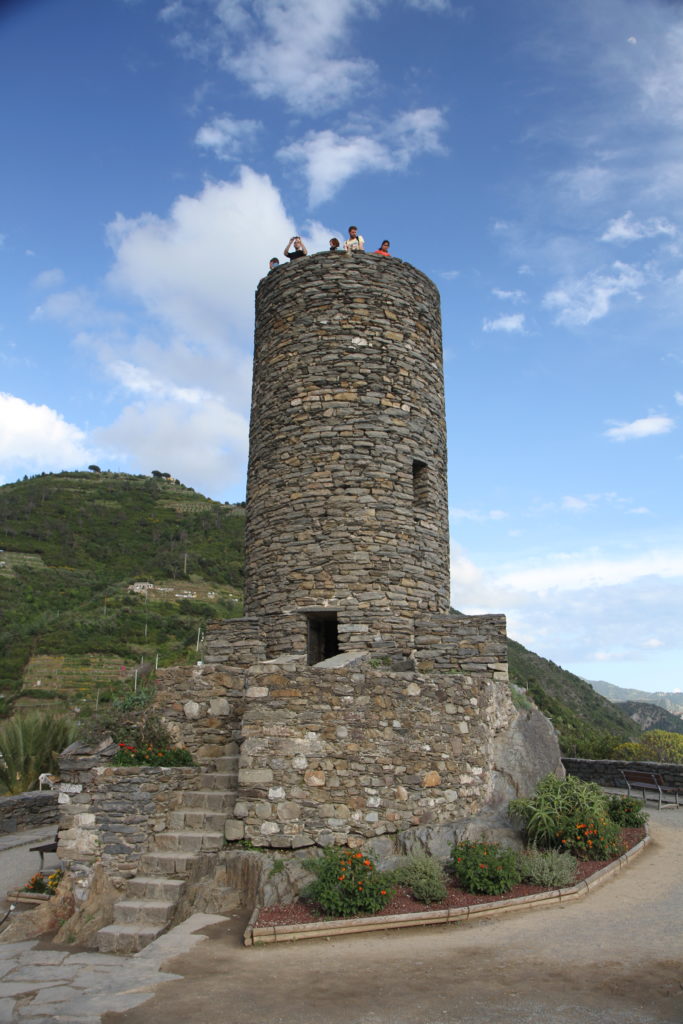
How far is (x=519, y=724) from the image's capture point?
1043 cm

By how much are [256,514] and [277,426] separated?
64.8 inches

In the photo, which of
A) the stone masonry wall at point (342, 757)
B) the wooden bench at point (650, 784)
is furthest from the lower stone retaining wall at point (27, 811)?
the wooden bench at point (650, 784)

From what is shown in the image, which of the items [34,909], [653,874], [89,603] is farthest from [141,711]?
[89,603]

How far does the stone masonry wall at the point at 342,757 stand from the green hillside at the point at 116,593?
15021 millimetres

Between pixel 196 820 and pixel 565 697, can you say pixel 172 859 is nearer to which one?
pixel 196 820

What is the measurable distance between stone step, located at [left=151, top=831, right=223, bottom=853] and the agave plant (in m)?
7.75

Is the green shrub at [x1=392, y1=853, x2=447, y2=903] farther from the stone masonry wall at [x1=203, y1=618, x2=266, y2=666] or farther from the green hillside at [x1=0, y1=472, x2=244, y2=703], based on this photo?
the green hillside at [x1=0, y1=472, x2=244, y2=703]

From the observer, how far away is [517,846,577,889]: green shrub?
7895 mm

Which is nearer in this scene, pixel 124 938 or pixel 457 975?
pixel 457 975

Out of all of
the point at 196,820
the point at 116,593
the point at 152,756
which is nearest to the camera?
the point at 196,820

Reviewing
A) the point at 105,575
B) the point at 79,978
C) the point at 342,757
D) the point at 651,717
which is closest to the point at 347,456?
the point at 342,757

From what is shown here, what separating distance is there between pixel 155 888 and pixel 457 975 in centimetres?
372

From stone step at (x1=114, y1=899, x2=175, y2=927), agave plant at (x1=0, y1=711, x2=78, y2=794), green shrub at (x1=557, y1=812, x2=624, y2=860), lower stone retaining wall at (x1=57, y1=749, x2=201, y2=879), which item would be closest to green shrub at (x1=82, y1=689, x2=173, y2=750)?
lower stone retaining wall at (x1=57, y1=749, x2=201, y2=879)

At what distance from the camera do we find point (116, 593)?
47.6m
